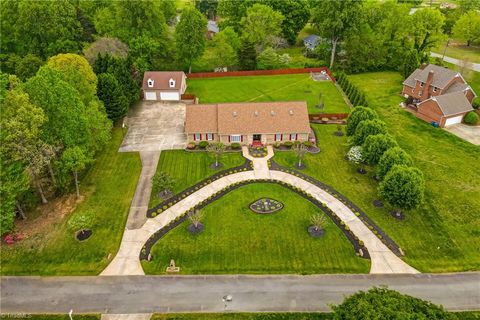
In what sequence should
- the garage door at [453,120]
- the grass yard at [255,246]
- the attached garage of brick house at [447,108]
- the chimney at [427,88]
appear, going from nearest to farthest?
1. the grass yard at [255,246]
2. the attached garage of brick house at [447,108]
3. the garage door at [453,120]
4. the chimney at [427,88]

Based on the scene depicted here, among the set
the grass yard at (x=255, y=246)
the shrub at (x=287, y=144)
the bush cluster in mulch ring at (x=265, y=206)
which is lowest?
the grass yard at (x=255, y=246)

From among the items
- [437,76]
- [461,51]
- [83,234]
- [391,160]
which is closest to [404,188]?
[391,160]

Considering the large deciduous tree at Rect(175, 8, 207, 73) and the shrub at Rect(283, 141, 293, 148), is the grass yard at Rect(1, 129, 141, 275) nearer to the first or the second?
the shrub at Rect(283, 141, 293, 148)

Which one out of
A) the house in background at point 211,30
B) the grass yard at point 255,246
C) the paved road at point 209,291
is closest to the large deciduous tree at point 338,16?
the house in background at point 211,30

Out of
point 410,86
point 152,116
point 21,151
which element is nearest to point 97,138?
point 21,151

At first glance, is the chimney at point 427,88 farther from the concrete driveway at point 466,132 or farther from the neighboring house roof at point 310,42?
the neighboring house roof at point 310,42
